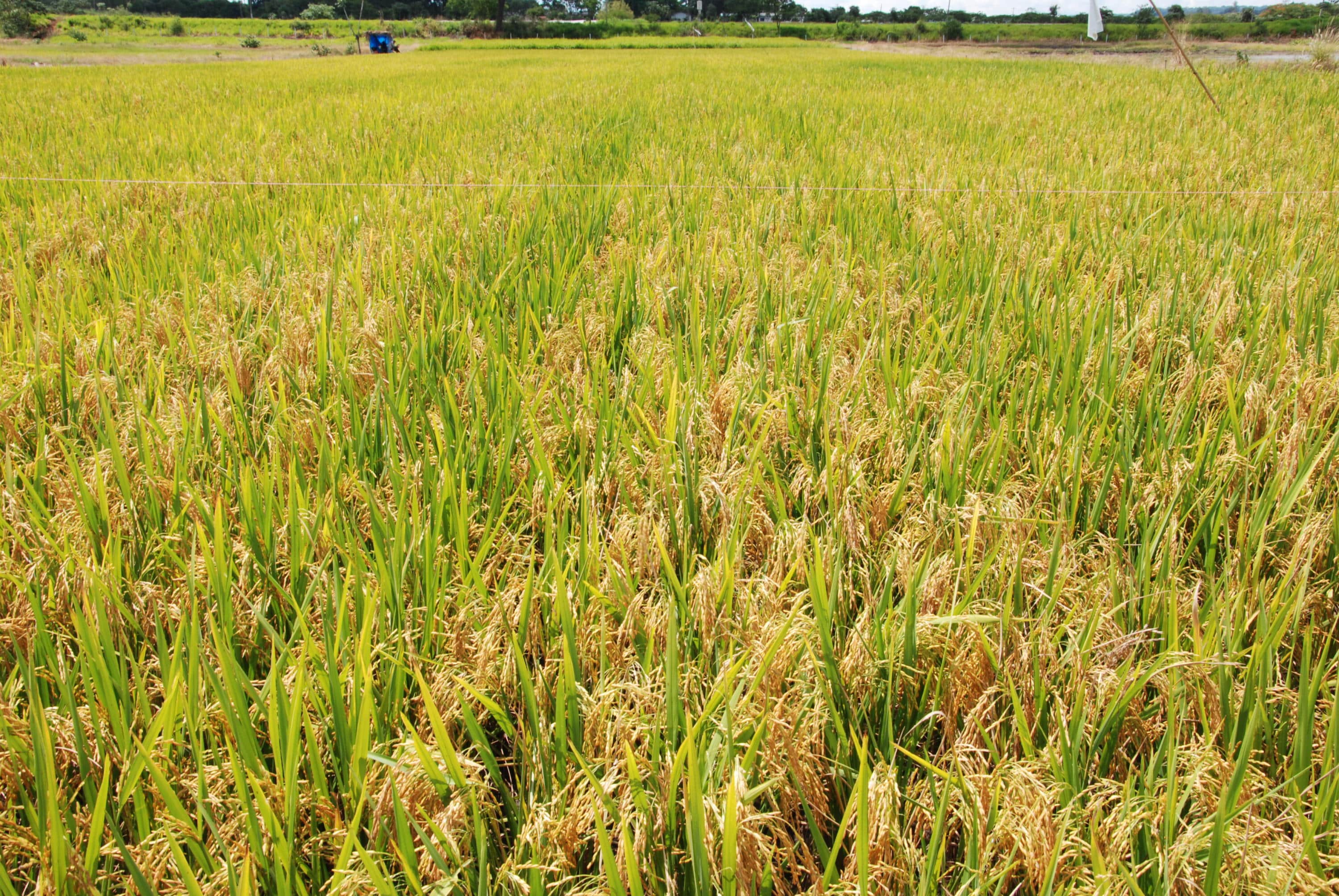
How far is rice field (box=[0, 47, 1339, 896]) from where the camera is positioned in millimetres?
785

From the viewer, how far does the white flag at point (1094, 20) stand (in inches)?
194

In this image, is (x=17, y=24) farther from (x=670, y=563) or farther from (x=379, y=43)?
(x=670, y=563)

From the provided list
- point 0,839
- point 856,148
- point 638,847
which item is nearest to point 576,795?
point 638,847

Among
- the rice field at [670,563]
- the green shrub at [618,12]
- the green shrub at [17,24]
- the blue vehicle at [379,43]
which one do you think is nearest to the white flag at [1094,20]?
the rice field at [670,563]

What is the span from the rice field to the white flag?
2.70 metres

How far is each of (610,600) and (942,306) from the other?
1.64m

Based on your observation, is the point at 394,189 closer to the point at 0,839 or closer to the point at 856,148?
the point at 856,148

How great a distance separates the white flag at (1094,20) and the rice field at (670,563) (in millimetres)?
2700

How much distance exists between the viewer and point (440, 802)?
0.84 metres

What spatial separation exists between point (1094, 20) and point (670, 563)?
5610mm

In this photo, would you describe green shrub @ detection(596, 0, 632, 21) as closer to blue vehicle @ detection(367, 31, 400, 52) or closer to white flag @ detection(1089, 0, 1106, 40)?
blue vehicle @ detection(367, 31, 400, 52)

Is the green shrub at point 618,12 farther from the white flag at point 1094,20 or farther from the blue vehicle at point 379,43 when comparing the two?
the white flag at point 1094,20

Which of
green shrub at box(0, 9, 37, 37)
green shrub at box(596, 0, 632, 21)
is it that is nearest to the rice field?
green shrub at box(0, 9, 37, 37)

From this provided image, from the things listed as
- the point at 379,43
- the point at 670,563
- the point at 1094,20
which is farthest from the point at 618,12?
the point at 670,563
